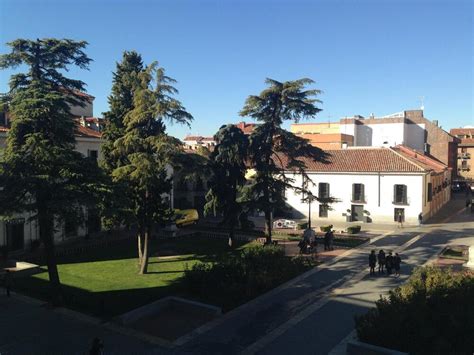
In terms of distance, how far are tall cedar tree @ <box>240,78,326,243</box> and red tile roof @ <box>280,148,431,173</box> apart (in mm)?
13029

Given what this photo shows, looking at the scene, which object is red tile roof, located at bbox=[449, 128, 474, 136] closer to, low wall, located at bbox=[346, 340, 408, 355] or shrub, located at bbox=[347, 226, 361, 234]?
shrub, located at bbox=[347, 226, 361, 234]

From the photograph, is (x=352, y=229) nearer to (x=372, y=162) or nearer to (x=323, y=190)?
(x=323, y=190)

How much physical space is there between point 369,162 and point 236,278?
29.3 m

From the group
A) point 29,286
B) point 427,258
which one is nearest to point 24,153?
point 29,286

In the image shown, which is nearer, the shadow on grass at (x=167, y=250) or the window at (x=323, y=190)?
the shadow on grass at (x=167, y=250)

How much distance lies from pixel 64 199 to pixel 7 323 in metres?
4.91

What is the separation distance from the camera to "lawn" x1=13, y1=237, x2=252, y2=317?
18.0m

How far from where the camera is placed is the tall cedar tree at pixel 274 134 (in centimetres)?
2711

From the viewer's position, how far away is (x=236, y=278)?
18.7 meters

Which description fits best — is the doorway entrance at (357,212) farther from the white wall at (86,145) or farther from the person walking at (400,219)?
the white wall at (86,145)

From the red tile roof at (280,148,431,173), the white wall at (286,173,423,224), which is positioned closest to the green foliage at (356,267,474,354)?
the white wall at (286,173,423,224)

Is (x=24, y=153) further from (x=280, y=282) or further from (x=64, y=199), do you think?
(x=280, y=282)

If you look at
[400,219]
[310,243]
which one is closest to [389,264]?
[310,243]

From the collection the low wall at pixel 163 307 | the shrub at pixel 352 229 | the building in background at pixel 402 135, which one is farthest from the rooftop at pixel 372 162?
the low wall at pixel 163 307
